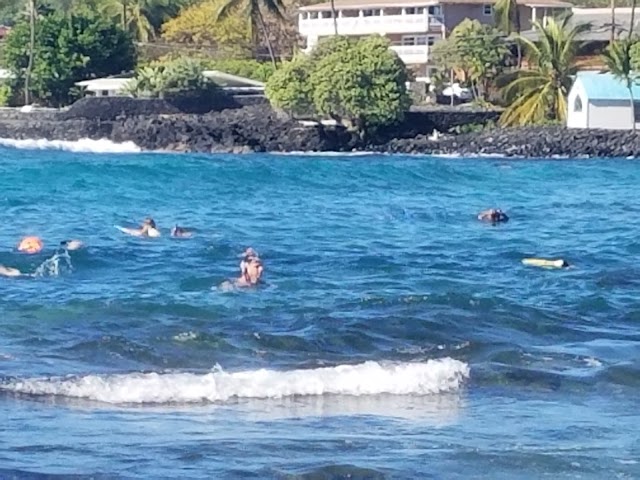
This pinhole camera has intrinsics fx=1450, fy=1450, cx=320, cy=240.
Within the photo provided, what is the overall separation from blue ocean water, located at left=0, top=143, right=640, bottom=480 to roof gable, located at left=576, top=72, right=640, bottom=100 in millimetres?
26072

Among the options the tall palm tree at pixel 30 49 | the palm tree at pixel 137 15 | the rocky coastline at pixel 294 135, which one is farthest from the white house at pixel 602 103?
the palm tree at pixel 137 15

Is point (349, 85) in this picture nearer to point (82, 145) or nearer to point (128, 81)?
point (128, 81)

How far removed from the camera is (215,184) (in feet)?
144

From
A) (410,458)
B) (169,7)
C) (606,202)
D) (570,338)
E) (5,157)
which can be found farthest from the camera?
(169,7)

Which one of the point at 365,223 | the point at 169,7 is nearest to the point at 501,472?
the point at 365,223

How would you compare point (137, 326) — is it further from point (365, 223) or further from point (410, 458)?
point (365, 223)

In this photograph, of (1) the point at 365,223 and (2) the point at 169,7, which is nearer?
(1) the point at 365,223

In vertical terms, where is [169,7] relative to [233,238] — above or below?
above

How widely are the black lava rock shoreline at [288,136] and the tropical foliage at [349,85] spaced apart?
0.95m

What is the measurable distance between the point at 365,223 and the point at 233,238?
16.0ft

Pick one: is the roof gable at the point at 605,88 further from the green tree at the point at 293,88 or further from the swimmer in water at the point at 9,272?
→ the swimmer in water at the point at 9,272

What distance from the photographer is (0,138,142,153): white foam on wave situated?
2440 inches

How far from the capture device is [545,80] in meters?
62.8

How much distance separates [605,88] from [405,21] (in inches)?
729
